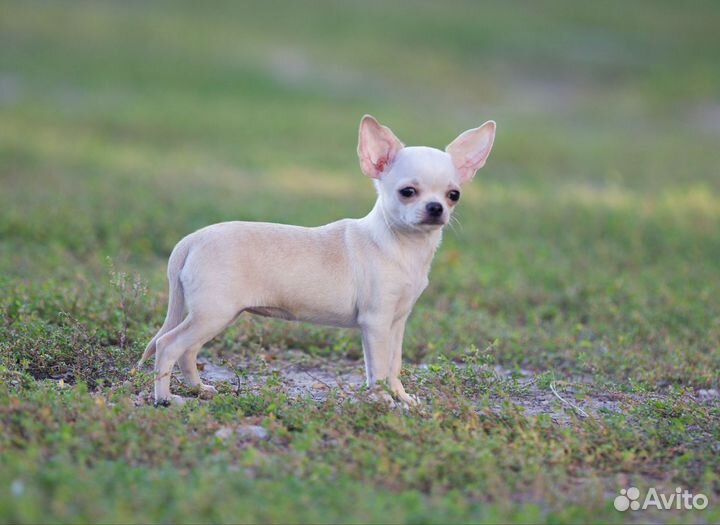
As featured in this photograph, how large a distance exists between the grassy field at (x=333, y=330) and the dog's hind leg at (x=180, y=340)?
22 centimetres

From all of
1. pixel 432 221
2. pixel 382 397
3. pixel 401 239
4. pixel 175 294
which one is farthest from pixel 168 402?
pixel 432 221

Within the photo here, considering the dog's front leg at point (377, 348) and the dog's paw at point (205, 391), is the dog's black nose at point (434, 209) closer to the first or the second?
the dog's front leg at point (377, 348)

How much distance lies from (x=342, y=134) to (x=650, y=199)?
283 inches

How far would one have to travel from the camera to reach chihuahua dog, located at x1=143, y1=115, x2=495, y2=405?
5.18 meters

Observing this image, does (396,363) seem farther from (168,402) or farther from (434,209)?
(168,402)

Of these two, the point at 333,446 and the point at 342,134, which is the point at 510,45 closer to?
the point at 342,134

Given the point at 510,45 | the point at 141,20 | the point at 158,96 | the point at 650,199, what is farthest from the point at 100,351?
the point at 510,45

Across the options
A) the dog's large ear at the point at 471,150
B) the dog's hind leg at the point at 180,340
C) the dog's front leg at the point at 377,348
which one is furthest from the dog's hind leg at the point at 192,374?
the dog's large ear at the point at 471,150

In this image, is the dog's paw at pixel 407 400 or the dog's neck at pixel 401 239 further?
the dog's neck at pixel 401 239

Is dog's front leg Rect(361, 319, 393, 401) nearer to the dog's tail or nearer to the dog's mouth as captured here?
the dog's mouth

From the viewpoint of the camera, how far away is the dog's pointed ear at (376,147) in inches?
214

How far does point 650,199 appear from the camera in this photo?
1322 centimetres

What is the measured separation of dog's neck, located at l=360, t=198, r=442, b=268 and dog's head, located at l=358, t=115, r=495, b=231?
0.04m

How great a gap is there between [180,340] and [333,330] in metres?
2.19
